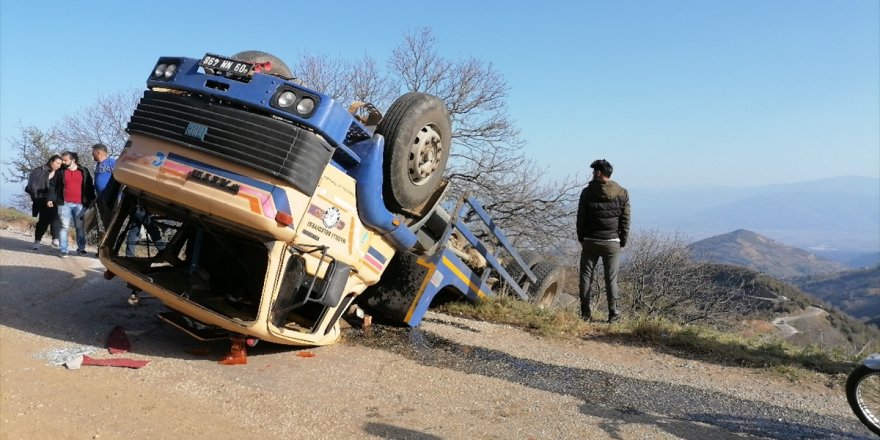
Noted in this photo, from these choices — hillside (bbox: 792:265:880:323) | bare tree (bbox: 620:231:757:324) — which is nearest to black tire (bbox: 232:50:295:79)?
bare tree (bbox: 620:231:757:324)

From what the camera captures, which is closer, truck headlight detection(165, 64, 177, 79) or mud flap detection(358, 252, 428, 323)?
truck headlight detection(165, 64, 177, 79)

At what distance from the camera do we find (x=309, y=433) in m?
3.53

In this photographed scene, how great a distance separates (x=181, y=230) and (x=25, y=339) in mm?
1549

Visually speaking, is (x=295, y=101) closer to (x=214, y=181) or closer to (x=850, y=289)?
(x=214, y=181)

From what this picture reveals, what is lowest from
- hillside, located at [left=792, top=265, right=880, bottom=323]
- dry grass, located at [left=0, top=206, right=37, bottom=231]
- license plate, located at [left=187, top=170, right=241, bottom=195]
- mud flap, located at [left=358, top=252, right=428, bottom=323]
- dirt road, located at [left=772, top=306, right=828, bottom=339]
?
hillside, located at [left=792, top=265, right=880, bottom=323]

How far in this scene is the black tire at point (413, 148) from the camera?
16.0 ft

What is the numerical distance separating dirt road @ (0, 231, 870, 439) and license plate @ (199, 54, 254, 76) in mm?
2300

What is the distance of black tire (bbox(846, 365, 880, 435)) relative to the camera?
3.89 metres

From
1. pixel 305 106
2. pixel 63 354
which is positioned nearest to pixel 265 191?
pixel 305 106

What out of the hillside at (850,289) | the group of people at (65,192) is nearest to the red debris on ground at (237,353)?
the group of people at (65,192)

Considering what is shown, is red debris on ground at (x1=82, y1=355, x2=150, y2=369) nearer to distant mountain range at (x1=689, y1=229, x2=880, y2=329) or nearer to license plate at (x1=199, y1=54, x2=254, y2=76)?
license plate at (x1=199, y1=54, x2=254, y2=76)

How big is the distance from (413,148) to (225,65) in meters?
1.65

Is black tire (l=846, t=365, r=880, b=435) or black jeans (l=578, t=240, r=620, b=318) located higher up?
black jeans (l=578, t=240, r=620, b=318)

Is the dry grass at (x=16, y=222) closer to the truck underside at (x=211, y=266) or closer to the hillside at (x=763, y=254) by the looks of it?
the truck underside at (x=211, y=266)
